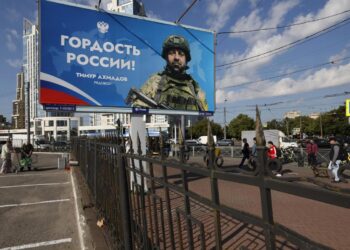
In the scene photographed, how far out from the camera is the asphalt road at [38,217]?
17.6 feet

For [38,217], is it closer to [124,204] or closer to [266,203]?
[124,204]

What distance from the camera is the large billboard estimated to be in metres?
8.63

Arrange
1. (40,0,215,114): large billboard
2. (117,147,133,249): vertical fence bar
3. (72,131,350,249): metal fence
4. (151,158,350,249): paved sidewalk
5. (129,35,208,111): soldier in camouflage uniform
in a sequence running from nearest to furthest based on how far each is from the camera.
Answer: (72,131,350,249): metal fence, (117,147,133,249): vertical fence bar, (151,158,350,249): paved sidewalk, (40,0,215,114): large billboard, (129,35,208,111): soldier in camouflage uniform

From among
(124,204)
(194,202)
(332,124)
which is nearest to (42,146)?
(124,204)

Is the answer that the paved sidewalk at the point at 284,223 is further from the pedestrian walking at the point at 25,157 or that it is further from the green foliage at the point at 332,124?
the green foliage at the point at 332,124

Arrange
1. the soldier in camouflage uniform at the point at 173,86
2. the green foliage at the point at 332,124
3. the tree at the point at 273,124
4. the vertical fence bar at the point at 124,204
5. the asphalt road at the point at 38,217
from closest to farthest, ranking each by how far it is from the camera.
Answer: the vertical fence bar at the point at 124,204 → the asphalt road at the point at 38,217 → the soldier in camouflage uniform at the point at 173,86 → the tree at the point at 273,124 → the green foliage at the point at 332,124

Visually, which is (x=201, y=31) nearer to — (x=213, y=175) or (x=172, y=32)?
(x=172, y=32)

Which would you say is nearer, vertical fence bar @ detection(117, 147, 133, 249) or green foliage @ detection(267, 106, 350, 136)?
vertical fence bar @ detection(117, 147, 133, 249)

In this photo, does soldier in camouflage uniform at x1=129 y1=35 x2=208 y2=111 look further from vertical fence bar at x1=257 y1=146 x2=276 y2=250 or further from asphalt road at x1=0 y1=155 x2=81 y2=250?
vertical fence bar at x1=257 y1=146 x2=276 y2=250

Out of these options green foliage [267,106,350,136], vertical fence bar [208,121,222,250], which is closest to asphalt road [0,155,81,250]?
vertical fence bar [208,121,222,250]

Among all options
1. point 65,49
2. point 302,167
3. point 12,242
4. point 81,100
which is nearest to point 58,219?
point 12,242

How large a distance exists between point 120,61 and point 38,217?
4.85 metres

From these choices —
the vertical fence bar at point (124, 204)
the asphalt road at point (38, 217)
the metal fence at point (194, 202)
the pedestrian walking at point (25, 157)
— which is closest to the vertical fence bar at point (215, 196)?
the metal fence at point (194, 202)

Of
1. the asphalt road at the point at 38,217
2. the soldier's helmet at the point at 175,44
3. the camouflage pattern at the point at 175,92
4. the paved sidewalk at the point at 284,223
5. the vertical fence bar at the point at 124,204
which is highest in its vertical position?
the soldier's helmet at the point at 175,44
